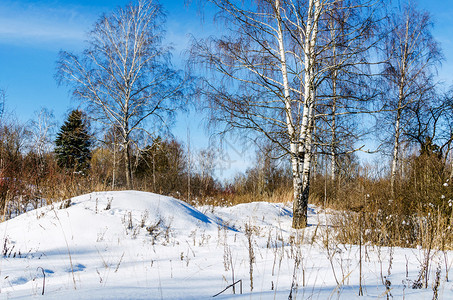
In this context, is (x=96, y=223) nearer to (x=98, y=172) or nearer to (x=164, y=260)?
(x=164, y=260)

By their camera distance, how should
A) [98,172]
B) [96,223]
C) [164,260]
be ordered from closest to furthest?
[164,260] < [96,223] < [98,172]

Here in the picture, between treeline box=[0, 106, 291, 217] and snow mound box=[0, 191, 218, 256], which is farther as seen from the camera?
treeline box=[0, 106, 291, 217]

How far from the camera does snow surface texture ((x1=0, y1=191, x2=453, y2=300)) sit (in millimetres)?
1938

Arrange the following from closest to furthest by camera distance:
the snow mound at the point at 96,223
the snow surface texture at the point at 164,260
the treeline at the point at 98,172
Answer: the snow surface texture at the point at 164,260 → the snow mound at the point at 96,223 → the treeline at the point at 98,172

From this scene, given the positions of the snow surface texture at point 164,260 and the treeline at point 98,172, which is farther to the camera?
the treeline at point 98,172

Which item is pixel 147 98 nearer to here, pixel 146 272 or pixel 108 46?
pixel 108 46

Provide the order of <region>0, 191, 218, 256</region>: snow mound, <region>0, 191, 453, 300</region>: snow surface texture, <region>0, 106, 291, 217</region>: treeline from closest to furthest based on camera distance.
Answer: <region>0, 191, 453, 300</region>: snow surface texture < <region>0, 191, 218, 256</region>: snow mound < <region>0, 106, 291, 217</region>: treeline

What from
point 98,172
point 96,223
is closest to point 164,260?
point 96,223

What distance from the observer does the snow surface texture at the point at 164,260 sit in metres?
1.94

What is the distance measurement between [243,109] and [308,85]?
1.66 metres

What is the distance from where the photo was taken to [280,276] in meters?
2.42

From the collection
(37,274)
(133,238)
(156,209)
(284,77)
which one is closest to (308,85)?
(284,77)

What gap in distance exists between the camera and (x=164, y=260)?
3.39 meters

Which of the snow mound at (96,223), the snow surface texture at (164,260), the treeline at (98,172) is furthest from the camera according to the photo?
the treeline at (98,172)
